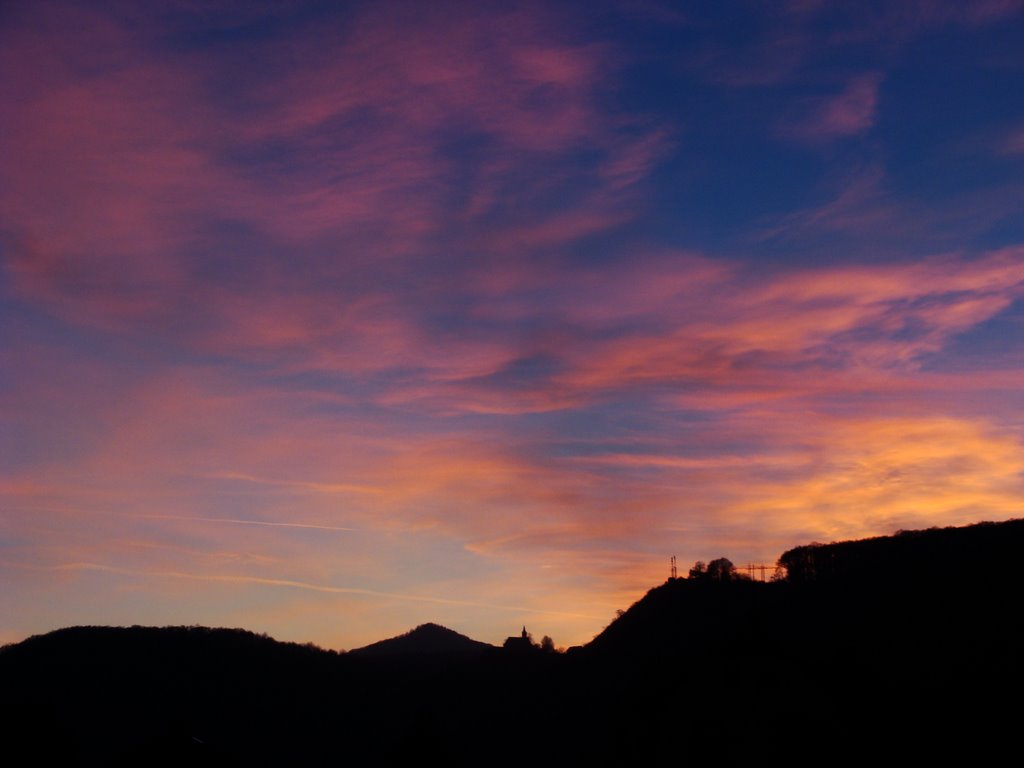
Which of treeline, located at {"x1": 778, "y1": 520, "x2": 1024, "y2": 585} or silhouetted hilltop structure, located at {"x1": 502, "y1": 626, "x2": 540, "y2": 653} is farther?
silhouetted hilltop structure, located at {"x1": 502, "y1": 626, "x2": 540, "y2": 653}

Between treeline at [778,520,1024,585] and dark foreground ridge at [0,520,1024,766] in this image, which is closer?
dark foreground ridge at [0,520,1024,766]

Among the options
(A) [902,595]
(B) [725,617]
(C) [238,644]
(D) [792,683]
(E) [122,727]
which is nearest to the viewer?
(D) [792,683]

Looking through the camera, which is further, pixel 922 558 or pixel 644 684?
pixel 922 558

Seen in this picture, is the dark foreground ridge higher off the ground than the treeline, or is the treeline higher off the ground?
the treeline

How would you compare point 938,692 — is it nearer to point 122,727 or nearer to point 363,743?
point 363,743

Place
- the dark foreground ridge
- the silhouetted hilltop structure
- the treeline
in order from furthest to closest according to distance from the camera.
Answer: the silhouetted hilltop structure, the treeline, the dark foreground ridge

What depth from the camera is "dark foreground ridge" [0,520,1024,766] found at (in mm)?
74562

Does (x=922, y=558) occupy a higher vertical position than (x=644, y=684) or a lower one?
higher

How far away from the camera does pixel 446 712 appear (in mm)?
117562

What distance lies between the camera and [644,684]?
10056 centimetres

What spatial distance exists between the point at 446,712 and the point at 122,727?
40.0 m

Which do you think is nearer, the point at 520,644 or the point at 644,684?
the point at 644,684

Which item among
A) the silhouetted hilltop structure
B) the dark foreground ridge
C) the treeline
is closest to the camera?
the dark foreground ridge

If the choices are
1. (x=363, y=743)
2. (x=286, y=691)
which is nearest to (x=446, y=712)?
(x=363, y=743)
